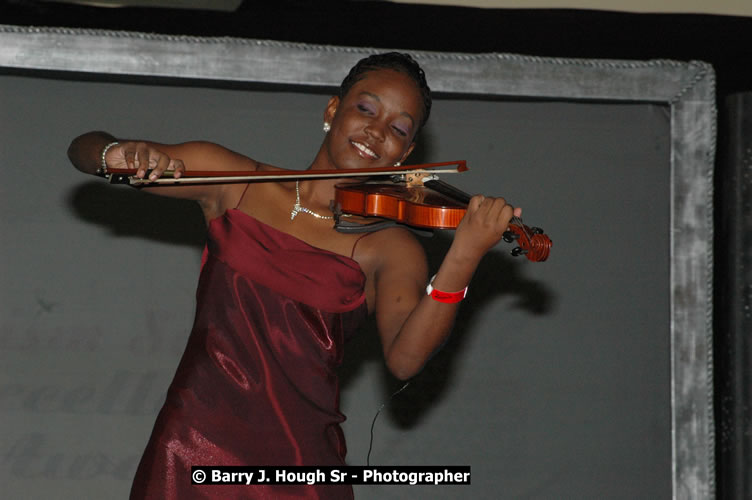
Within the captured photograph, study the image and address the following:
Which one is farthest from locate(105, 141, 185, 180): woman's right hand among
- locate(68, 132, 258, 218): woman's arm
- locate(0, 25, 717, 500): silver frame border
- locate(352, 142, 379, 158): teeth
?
locate(0, 25, 717, 500): silver frame border

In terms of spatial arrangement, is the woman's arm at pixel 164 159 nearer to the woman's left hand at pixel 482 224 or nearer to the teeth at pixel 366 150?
the teeth at pixel 366 150

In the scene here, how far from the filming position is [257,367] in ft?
4.99

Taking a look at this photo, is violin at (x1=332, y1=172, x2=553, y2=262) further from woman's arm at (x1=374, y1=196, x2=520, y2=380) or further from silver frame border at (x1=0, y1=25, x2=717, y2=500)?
silver frame border at (x1=0, y1=25, x2=717, y2=500)

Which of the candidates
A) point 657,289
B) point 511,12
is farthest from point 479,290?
point 511,12

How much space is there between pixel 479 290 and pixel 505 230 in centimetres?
96

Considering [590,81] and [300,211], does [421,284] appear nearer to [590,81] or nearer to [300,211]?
[300,211]

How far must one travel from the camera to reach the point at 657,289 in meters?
2.39

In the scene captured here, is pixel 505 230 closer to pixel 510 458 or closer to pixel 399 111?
pixel 399 111

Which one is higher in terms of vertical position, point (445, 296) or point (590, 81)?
point (590, 81)

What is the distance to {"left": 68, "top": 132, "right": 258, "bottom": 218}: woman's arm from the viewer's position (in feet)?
4.64

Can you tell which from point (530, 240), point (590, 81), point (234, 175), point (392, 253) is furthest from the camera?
point (590, 81)

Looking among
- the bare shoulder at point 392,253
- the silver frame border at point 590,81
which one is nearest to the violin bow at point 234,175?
the bare shoulder at point 392,253

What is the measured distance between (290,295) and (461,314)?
2.76ft

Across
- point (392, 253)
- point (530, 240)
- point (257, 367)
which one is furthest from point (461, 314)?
point (530, 240)
